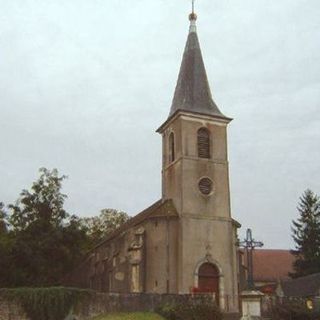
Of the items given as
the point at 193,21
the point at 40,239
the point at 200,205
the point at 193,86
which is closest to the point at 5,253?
the point at 40,239

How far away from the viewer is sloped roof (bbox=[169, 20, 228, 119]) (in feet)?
127

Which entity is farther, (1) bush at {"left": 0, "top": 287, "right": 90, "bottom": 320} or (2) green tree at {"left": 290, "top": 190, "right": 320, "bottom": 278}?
(2) green tree at {"left": 290, "top": 190, "right": 320, "bottom": 278}

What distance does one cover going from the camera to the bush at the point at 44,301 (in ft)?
89.6

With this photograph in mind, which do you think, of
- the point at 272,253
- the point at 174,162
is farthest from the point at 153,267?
the point at 272,253

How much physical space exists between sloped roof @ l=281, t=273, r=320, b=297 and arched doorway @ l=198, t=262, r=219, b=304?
15.2 m

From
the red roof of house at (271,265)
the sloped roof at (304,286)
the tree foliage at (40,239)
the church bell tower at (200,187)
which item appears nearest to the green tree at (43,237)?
the tree foliage at (40,239)

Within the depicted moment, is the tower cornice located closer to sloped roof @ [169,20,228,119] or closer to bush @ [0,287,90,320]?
sloped roof @ [169,20,228,119]

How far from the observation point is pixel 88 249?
50.4 metres

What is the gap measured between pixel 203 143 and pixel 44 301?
624 inches

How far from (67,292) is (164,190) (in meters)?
12.7

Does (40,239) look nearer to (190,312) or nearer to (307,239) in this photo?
(190,312)

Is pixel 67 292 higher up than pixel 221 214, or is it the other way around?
pixel 221 214

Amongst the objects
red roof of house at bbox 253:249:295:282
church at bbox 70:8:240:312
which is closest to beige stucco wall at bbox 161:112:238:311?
church at bbox 70:8:240:312

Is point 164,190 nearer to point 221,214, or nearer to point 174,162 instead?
point 174,162
